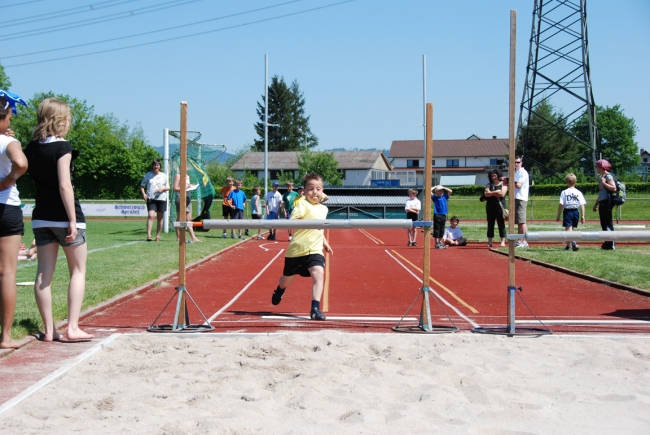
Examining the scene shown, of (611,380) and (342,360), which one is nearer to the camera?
(611,380)

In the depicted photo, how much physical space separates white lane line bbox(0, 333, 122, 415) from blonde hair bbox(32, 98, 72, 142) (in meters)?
1.95

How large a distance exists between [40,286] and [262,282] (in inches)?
227

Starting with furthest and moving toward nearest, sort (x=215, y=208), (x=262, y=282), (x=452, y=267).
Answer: (x=215, y=208) → (x=452, y=267) → (x=262, y=282)

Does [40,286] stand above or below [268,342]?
above

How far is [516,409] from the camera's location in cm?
454

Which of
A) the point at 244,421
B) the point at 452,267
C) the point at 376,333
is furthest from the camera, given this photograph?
the point at 452,267

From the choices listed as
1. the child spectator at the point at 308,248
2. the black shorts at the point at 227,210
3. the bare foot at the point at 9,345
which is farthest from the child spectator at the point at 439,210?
the bare foot at the point at 9,345

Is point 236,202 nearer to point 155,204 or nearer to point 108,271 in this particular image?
point 155,204

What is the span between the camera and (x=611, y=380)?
5.22 m

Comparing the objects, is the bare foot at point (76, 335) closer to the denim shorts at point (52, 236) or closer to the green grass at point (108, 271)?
the green grass at point (108, 271)

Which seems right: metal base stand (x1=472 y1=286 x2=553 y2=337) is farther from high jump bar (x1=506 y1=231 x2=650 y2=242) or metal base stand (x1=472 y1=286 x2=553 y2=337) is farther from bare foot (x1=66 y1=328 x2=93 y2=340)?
bare foot (x1=66 y1=328 x2=93 y2=340)

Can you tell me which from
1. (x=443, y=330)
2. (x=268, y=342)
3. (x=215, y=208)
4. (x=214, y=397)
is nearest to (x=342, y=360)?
(x=268, y=342)

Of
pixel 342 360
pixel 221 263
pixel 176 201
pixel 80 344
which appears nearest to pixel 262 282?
pixel 221 263

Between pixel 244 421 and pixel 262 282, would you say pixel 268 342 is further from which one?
pixel 262 282
